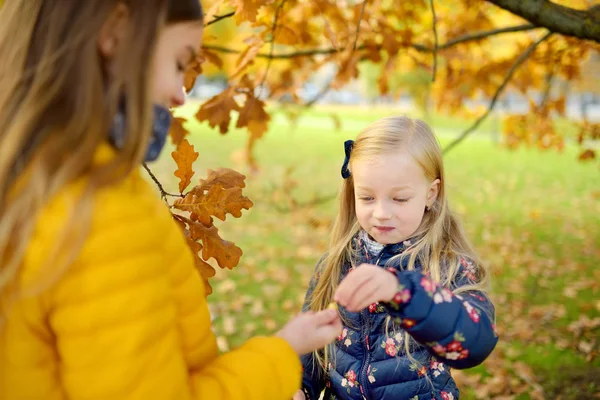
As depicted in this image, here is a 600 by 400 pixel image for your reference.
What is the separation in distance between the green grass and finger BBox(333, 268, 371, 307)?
2289 millimetres

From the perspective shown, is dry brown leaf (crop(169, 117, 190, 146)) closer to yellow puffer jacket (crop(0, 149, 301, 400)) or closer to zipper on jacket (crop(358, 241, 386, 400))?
zipper on jacket (crop(358, 241, 386, 400))

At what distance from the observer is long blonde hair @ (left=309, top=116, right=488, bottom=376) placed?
180 centimetres

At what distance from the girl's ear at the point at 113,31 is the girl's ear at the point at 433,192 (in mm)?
1142

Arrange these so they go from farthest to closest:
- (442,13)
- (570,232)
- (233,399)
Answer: (570,232), (442,13), (233,399)

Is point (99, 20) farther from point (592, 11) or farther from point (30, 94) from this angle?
point (592, 11)

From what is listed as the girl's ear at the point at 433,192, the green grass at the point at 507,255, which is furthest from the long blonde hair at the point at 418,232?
the green grass at the point at 507,255

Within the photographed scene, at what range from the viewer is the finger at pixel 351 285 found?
131cm

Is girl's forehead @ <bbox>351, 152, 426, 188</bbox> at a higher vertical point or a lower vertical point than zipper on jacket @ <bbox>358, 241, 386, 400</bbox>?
higher

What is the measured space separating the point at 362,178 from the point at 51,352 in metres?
1.06

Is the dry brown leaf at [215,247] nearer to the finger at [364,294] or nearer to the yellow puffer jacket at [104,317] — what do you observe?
the finger at [364,294]

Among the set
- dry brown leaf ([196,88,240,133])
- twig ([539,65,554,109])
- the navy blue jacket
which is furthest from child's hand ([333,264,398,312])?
twig ([539,65,554,109])

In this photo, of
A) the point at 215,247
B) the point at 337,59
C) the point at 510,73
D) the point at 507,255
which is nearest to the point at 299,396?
the point at 215,247

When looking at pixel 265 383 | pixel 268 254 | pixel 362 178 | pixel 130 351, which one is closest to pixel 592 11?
pixel 362 178

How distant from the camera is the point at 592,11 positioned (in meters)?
2.47
